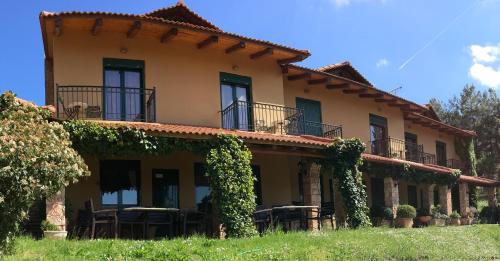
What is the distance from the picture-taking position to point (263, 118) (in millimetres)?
18703

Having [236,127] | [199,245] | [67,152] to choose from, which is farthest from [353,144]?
[67,152]

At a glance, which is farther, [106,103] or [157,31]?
[157,31]

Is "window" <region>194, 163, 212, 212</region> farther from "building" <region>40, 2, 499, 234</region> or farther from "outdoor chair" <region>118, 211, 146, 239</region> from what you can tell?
"outdoor chair" <region>118, 211, 146, 239</region>

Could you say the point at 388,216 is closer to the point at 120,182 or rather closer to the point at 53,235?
the point at 120,182

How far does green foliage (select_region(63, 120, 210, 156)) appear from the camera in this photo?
13445 mm

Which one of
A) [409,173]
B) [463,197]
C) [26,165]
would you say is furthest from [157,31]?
[463,197]

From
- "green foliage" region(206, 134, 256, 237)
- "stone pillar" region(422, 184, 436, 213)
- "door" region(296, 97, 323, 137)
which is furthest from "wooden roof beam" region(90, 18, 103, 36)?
"stone pillar" region(422, 184, 436, 213)

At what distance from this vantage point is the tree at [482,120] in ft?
137

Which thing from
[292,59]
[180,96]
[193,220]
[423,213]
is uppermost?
[292,59]

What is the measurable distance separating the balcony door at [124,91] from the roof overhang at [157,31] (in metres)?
0.89

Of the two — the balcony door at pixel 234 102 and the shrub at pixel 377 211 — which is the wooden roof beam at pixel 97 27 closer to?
the balcony door at pixel 234 102

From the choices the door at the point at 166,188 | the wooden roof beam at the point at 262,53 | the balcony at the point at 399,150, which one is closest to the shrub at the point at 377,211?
the balcony at the point at 399,150

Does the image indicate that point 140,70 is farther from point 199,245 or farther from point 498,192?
point 498,192

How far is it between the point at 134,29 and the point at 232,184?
5.07m
